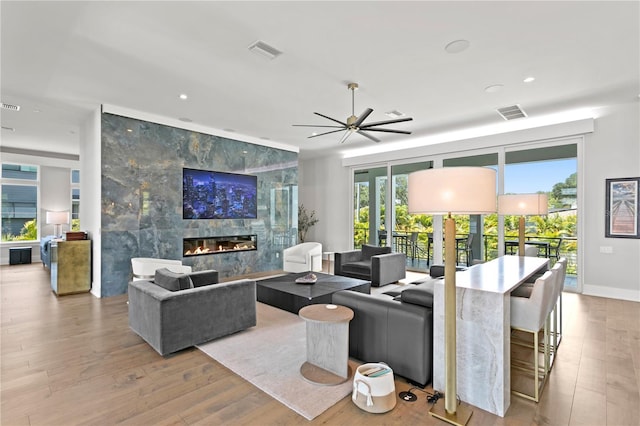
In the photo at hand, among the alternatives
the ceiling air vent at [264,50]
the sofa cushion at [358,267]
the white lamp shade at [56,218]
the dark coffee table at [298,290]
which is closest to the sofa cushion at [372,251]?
the sofa cushion at [358,267]

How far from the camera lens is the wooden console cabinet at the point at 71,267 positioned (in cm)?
509

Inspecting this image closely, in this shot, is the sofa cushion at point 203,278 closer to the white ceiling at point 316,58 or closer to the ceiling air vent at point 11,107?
the white ceiling at point 316,58

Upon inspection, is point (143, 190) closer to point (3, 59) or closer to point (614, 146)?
point (3, 59)

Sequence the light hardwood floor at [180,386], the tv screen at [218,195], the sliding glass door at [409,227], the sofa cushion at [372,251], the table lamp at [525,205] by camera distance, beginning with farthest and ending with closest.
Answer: the sliding glass door at [409,227], the sofa cushion at [372,251], the tv screen at [218,195], the table lamp at [525,205], the light hardwood floor at [180,386]

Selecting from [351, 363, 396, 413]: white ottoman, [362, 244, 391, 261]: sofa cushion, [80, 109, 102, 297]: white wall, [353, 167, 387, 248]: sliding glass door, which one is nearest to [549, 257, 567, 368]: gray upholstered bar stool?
[351, 363, 396, 413]: white ottoman

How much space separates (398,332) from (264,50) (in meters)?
2.99

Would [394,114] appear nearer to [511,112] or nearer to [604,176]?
[511,112]

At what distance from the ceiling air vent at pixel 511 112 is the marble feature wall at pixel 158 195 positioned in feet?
16.0

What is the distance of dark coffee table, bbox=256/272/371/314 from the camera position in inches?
156

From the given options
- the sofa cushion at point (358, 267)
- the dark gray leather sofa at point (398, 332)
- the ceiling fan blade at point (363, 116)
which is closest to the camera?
the dark gray leather sofa at point (398, 332)

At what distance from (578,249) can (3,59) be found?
850 cm

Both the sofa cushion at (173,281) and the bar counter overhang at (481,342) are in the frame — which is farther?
the sofa cushion at (173,281)

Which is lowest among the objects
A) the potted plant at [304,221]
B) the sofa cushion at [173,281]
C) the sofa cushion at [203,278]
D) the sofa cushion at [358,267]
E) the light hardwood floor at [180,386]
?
the light hardwood floor at [180,386]

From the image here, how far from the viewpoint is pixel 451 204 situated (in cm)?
193
